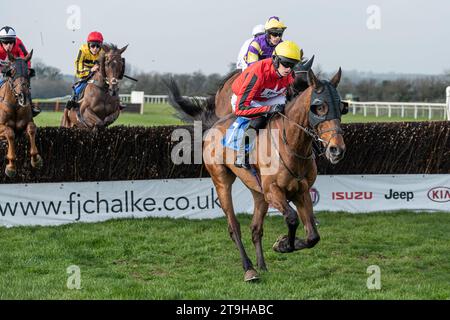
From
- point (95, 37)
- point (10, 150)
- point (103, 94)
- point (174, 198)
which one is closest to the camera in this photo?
point (10, 150)

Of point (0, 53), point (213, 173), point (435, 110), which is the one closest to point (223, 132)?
point (213, 173)

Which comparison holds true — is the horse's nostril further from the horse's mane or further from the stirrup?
the stirrup

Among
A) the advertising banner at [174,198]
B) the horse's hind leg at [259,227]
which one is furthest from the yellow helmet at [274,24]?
the horse's hind leg at [259,227]

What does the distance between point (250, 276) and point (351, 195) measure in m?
4.25

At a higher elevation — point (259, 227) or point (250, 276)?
point (259, 227)

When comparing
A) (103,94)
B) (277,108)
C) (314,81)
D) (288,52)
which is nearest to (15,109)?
(103,94)

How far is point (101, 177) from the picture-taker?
9.95 m

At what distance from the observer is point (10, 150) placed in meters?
9.36

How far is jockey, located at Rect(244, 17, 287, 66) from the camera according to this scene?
900cm

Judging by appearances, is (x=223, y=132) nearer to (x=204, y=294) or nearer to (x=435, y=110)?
(x=204, y=294)

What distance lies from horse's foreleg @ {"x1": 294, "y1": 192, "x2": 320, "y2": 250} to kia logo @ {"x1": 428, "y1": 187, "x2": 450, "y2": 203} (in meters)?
4.48

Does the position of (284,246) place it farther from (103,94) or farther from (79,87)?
(79,87)

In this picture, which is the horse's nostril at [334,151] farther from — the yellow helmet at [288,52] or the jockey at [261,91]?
the yellow helmet at [288,52]

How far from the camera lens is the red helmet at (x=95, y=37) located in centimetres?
1146
